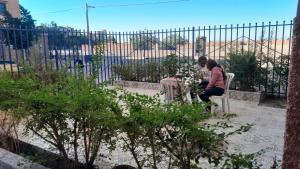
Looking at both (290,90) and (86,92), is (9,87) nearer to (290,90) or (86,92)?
(86,92)

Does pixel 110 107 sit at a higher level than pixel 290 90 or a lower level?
lower

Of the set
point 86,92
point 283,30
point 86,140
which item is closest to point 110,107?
point 86,92

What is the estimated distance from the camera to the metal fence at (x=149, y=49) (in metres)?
7.35

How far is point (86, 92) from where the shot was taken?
2.59 meters

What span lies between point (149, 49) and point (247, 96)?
3997 millimetres

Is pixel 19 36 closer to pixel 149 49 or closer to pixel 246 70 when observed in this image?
pixel 149 49

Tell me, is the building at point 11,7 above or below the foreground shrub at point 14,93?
above

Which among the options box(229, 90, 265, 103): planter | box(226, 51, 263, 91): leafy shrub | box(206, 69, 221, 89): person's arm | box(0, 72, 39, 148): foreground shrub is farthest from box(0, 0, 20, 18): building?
box(0, 72, 39, 148): foreground shrub

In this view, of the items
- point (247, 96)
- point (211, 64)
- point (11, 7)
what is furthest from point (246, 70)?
point (11, 7)

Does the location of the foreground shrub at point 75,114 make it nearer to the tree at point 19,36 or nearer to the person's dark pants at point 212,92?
the person's dark pants at point 212,92

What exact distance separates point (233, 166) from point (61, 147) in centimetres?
174

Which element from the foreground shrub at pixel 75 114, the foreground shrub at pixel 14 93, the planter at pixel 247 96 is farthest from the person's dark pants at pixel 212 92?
the foreground shrub at pixel 14 93

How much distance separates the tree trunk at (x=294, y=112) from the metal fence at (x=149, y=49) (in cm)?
471

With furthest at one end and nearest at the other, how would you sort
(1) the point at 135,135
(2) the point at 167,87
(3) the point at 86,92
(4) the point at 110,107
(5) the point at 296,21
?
(2) the point at 167,87, (3) the point at 86,92, (4) the point at 110,107, (1) the point at 135,135, (5) the point at 296,21
